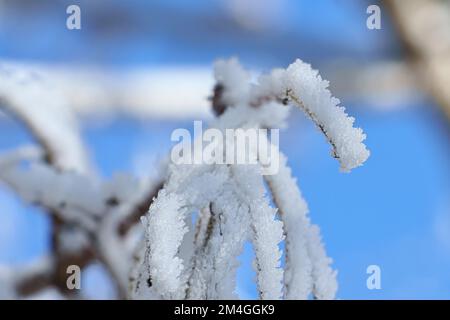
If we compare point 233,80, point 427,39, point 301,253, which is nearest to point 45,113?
point 233,80

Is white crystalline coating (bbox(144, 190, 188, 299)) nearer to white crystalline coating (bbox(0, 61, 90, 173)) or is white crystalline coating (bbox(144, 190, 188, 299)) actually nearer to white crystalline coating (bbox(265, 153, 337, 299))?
white crystalline coating (bbox(265, 153, 337, 299))

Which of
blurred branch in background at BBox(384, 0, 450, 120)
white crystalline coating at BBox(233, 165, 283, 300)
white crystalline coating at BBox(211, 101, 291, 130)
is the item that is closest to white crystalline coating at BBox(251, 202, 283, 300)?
white crystalline coating at BBox(233, 165, 283, 300)

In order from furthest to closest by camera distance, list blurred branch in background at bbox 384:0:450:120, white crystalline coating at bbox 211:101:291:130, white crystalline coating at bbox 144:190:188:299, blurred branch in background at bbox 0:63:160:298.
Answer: blurred branch in background at bbox 384:0:450:120 → blurred branch in background at bbox 0:63:160:298 → white crystalline coating at bbox 211:101:291:130 → white crystalline coating at bbox 144:190:188:299

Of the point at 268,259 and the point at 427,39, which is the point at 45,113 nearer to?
the point at 268,259

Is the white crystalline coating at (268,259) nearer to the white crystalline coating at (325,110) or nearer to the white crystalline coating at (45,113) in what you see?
the white crystalline coating at (325,110)

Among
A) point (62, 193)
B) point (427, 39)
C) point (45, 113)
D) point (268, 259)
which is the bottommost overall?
point (268, 259)

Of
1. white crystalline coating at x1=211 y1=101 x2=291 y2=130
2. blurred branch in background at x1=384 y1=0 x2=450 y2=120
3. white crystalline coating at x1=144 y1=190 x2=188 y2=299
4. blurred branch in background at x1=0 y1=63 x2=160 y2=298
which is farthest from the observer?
blurred branch in background at x1=384 y1=0 x2=450 y2=120
